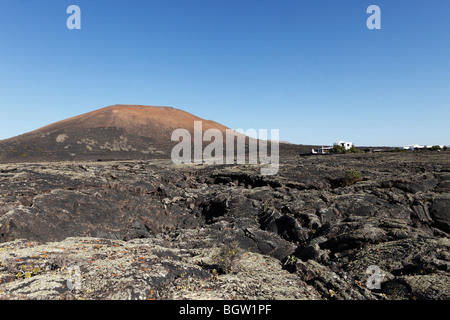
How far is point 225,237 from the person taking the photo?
45.7 ft

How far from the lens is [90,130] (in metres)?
69.9

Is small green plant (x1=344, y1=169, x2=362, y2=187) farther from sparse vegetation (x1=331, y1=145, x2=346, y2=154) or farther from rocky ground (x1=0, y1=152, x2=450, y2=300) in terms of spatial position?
sparse vegetation (x1=331, y1=145, x2=346, y2=154)

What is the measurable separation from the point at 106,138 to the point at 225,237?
2425 inches

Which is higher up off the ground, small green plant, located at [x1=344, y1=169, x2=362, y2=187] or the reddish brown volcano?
the reddish brown volcano

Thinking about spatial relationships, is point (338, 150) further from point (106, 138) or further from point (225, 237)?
point (106, 138)

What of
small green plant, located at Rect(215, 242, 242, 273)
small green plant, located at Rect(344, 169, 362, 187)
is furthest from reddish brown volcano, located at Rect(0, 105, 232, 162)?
small green plant, located at Rect(215, 242, 242, 273)

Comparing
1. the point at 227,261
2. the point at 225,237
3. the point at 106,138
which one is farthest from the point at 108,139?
the point at 227,261

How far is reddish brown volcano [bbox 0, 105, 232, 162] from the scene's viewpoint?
53.3 metres

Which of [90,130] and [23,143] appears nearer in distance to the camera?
[23,143]

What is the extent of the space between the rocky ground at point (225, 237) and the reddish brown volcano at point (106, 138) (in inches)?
1495

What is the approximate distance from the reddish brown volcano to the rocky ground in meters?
38.0
